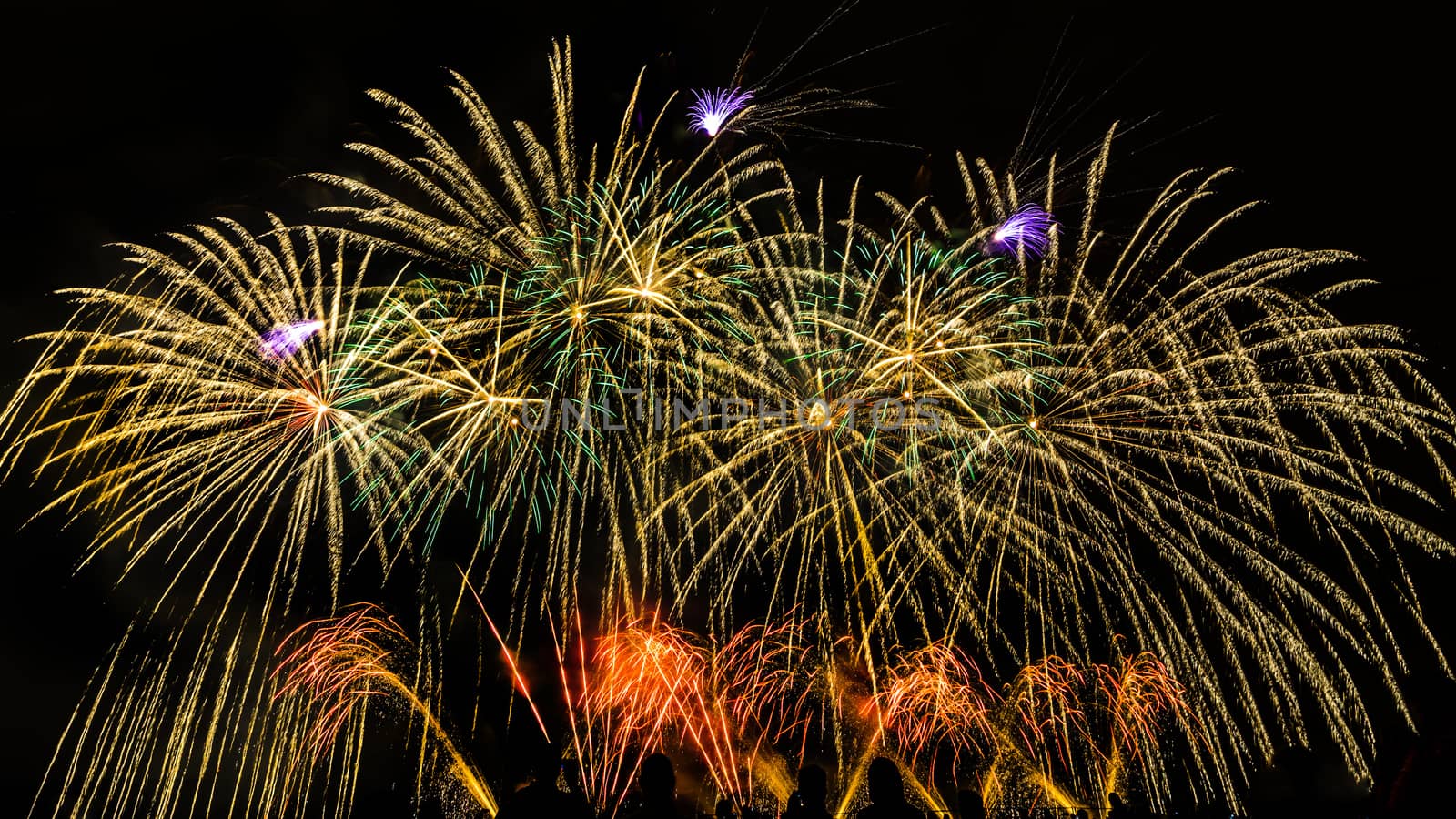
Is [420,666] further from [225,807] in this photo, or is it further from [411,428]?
[225,807]

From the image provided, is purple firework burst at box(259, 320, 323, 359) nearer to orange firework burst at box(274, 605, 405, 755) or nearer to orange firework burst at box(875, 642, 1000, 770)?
orange firework burst at box(274, 605, 405, 755)

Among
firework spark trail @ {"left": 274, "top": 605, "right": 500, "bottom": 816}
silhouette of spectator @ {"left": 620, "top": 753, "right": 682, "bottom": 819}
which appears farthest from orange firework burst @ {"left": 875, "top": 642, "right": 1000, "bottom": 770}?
silhouette of spectator @ {"left": 620, "top": 753, "right": 682, "bottom": 819}

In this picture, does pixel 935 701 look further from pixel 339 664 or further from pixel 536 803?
pixel 536 803

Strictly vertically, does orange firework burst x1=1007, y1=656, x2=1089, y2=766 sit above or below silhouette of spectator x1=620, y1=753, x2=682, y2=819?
above

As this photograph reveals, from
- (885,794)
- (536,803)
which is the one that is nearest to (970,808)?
(885,794)

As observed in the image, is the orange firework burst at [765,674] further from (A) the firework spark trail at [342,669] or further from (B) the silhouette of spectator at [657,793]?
(B) the silhouette of spectator at [657,793]

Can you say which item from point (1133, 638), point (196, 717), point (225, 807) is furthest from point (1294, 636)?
point (196, 717)

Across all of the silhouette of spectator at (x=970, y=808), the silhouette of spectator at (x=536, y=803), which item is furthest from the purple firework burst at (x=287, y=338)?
the silhouette of spectator at (x=970, y=808)
